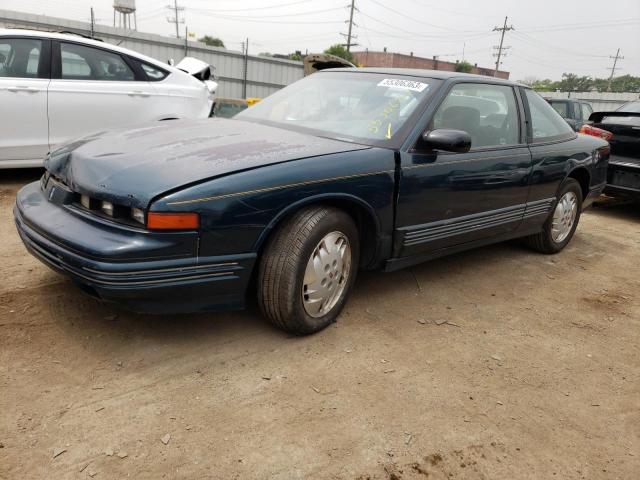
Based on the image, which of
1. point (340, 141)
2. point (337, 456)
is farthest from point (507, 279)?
point (337, 456)

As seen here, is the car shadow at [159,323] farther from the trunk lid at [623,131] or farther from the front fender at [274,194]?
the trunk lid at [623,131]

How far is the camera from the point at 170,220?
89.5 inches

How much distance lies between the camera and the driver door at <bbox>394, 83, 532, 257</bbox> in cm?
319

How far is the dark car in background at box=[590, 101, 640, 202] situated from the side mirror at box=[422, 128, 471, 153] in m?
4.38

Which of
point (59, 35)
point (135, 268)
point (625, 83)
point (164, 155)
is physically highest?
point (625, 83)

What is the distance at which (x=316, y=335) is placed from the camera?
115 inches

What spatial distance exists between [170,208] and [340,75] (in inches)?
82.2

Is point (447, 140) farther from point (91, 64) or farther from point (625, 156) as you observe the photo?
point (625, 156)

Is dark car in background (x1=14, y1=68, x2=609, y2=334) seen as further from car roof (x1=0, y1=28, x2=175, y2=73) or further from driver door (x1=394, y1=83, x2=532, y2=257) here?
car roof (x1=0, y1=28, x2=175, y2=73)

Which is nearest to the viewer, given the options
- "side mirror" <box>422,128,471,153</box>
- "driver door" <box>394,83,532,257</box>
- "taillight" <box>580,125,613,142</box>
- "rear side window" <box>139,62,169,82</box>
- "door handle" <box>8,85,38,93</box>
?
"side mirror" <box>422,128,471,153</box>

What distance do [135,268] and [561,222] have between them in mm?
3974

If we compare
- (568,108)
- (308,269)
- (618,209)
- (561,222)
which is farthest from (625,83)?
(308,269)

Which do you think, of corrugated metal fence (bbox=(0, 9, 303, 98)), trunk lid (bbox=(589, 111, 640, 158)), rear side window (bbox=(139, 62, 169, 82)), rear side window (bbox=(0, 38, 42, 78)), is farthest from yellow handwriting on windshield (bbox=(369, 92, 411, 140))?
corrugated metal fence (bbox=(0, 9, 303, 98))

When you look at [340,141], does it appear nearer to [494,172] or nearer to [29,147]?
[494,172]
